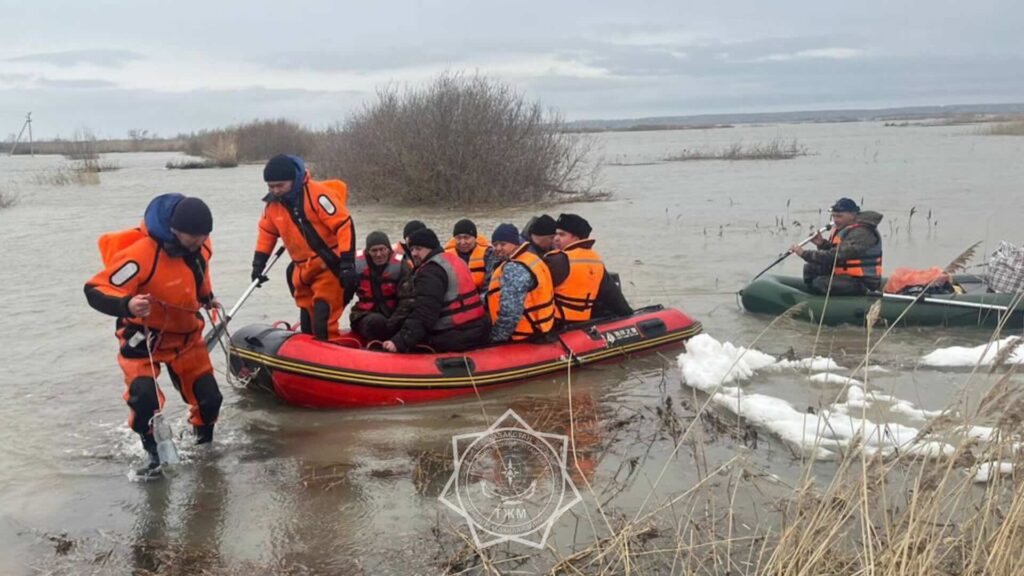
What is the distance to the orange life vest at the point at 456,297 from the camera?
5.67 meters

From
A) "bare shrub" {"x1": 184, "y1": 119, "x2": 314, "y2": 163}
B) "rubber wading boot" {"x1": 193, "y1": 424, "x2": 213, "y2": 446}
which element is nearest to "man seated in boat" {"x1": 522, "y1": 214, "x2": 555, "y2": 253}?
"rubber wading boot" {"x1": 193, "y1": 424, "x2": 213, "y2": 446}

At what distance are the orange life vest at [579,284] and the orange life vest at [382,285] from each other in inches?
43.8

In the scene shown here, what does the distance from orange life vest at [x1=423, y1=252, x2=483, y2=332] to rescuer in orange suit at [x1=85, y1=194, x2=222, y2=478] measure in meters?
1.52

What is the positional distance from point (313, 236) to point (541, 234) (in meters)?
1.50

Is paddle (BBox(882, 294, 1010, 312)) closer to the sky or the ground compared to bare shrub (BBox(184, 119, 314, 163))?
closer to the ground

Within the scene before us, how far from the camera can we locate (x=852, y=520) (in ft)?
10.5

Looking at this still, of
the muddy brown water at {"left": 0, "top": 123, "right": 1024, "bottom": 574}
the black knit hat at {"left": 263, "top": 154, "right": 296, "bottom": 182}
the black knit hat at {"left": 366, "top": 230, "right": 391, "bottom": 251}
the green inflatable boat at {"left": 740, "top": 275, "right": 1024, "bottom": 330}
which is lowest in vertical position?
the muddy brown water at {"left": 0, "top": 123, "right": 1024, "bottom": 574}

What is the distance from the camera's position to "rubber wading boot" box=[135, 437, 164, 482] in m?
4.53

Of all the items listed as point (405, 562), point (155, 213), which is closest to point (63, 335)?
point (155, 213)

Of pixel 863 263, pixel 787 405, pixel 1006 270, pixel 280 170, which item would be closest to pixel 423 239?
pixel 280 170

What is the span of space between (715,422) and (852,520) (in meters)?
1.75

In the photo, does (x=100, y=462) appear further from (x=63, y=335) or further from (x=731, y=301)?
(x=731, y=301)

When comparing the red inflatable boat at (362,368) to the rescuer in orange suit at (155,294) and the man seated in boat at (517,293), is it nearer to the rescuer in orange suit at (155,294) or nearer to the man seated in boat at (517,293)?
the man seated in boat at (517,293)

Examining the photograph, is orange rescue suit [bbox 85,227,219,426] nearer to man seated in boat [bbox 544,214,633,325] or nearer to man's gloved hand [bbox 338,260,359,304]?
man's gloved hand [bbox 338,260,359,304]
